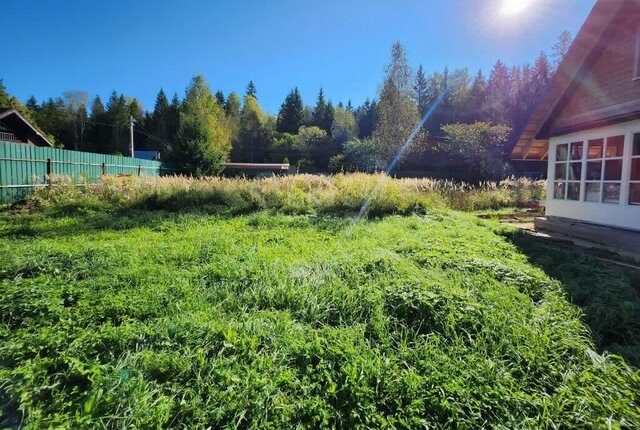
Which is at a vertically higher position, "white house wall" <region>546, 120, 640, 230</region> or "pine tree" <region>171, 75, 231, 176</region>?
"pine tree" <region>171, 75, 231, 176</region>

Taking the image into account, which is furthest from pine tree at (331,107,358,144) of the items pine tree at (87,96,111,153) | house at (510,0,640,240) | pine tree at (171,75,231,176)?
pine tree at (87,96,111,153)

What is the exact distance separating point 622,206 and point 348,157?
27309 millimetres

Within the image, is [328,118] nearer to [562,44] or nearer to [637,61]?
[562,44]

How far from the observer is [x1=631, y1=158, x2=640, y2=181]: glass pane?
17.5 ft

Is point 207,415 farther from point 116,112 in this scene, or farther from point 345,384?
point 116,112

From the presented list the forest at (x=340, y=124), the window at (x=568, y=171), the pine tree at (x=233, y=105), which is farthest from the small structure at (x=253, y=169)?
the window at (x=568, y=171)

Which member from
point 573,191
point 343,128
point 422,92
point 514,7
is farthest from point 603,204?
point 422,92

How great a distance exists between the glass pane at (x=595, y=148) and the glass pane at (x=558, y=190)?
2.76 ft

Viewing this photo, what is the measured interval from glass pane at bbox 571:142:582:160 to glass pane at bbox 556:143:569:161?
0.18 m

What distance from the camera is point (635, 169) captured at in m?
5.36

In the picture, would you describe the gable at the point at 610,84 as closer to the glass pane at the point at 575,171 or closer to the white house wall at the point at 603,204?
the white house wall at the point at 603,204

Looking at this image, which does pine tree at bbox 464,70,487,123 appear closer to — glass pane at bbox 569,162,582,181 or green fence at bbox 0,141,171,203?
glass pane at bbox 569,162,582,181

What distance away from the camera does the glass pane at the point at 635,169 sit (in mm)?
5327

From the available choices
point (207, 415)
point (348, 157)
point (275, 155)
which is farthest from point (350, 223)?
point (275, 155)
